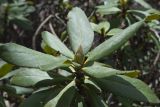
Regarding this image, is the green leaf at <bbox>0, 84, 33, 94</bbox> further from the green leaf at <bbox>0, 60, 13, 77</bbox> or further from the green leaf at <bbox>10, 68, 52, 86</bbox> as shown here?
the green leaf at <bbox>10, 68, 52, 86</bbox>

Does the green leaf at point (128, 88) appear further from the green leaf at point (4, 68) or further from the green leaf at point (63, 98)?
the green leaf at point (4, 68)

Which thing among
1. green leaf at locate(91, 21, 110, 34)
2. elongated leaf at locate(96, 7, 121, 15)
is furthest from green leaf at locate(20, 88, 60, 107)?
elongated leaf at locate(96, 7, 121, 15)

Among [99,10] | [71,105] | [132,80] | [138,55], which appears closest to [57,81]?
[71,105]

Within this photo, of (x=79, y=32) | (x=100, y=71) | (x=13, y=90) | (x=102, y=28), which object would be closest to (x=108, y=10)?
(x=102, y=28)

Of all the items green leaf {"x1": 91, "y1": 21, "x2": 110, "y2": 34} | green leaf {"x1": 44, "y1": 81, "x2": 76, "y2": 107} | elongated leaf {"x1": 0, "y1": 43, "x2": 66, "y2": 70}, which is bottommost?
green leaf {"x1": 44, "y1": 81, "x2": 76, "y2": 107}

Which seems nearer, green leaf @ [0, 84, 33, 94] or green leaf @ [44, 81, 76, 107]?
green leaf @ [44, 81, 76, 107]

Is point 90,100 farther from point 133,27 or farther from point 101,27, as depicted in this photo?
point 101,27

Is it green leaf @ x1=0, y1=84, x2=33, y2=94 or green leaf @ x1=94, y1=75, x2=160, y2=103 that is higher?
green leaf @ x1=94, y1=75, x2=160, y2=103
